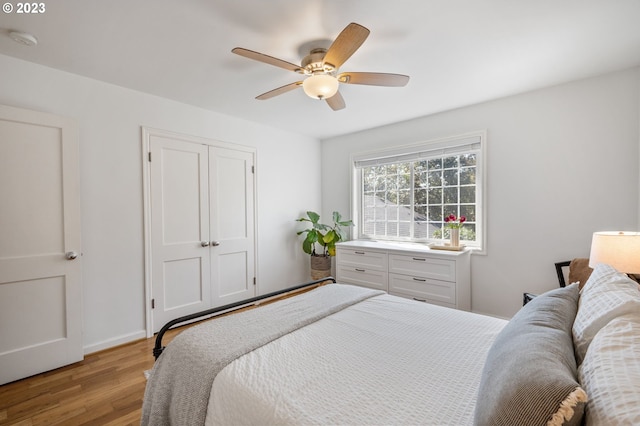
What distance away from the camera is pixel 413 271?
3.28 metres

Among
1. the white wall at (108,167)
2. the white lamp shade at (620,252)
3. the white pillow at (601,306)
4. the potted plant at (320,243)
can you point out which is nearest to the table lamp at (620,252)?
the white lamp shade at (620,252)

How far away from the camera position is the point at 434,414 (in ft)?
2.96

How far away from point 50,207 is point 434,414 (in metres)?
2.97

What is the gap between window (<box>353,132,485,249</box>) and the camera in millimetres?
3355

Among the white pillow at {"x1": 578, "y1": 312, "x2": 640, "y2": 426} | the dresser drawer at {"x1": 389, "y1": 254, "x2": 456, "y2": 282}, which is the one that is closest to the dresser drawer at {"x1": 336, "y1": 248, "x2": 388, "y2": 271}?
the dresser drawer at {"x1": 389, "y1": 254, "x2": 456, "y2": 282}

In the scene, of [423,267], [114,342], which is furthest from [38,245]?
[423,267]

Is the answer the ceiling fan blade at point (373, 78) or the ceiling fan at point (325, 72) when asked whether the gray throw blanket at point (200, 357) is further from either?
the ceiling fan blade at point (373, 78)

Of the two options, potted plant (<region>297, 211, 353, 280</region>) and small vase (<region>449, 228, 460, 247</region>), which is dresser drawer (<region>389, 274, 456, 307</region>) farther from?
potted plant (<region>297, 211, 353, 280</region>)

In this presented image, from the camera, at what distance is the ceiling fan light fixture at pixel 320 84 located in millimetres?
1912

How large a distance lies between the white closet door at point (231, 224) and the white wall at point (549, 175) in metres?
2.58

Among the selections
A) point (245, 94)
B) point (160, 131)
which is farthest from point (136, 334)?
point (245, 94)

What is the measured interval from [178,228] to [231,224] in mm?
647

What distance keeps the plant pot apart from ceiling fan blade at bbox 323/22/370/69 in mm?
2853

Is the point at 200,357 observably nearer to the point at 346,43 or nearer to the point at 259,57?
the point at 259,57
